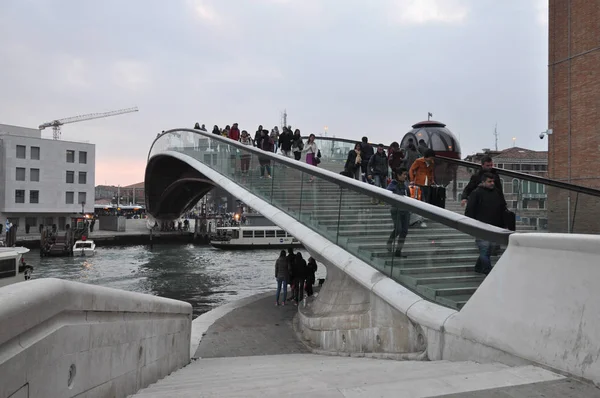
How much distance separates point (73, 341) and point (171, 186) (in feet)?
134

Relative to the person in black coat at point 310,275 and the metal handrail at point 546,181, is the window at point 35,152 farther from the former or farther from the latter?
the metal handrail at point 546,181

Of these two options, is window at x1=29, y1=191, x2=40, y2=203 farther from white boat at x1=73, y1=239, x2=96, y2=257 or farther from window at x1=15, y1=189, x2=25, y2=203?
white boat at x1=73, y1=239, x2=96, y2=257

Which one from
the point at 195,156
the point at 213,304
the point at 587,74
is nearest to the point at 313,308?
the point at 213,304

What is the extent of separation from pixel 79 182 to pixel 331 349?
5051cm

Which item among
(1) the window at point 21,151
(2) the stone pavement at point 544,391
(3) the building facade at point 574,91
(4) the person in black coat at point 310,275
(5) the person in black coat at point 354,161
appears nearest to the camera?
(2) the stone pavement at point 544,391

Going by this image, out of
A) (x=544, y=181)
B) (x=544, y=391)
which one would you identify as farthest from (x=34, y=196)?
(x=544, y=391)

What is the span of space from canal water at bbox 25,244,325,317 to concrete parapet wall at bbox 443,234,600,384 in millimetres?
12359

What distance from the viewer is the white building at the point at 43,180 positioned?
47156mm

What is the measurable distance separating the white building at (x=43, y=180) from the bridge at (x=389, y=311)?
47.1 metres

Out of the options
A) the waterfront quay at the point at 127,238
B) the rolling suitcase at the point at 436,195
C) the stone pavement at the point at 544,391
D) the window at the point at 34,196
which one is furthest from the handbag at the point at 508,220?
the window at the point at 34,196

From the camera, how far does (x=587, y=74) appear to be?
61.4 ft

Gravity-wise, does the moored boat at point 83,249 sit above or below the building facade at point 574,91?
below

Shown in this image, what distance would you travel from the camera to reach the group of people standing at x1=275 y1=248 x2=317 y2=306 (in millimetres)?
12902

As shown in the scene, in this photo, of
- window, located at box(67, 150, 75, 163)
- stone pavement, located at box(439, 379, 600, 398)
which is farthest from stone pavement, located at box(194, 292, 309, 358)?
window, located at box(67, 150, 75, 163)
